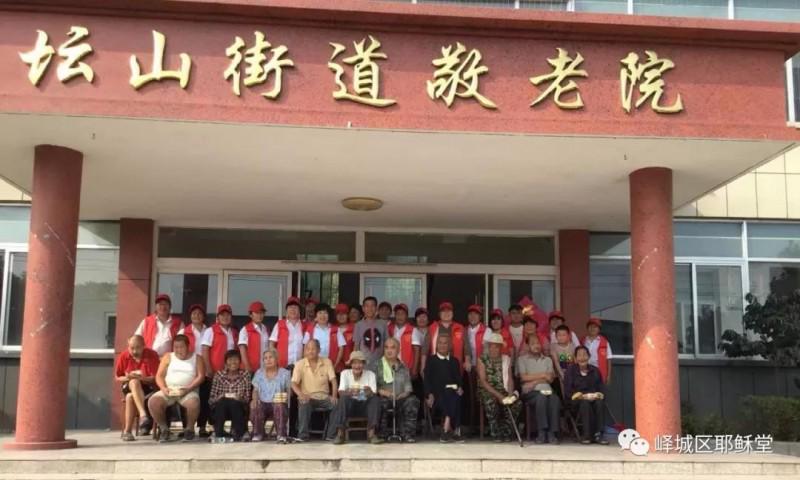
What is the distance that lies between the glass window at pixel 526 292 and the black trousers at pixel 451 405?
301 cm

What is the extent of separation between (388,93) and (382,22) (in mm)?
609

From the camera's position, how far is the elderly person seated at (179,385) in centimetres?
841

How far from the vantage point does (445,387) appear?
28.2ft

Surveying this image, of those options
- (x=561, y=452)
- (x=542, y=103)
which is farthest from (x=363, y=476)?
(x=542, y=103)

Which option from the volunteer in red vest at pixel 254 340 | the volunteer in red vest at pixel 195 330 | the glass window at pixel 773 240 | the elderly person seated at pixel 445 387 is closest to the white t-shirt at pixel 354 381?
the elderly person seated at pixel 445 387

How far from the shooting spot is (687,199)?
9.55 meters

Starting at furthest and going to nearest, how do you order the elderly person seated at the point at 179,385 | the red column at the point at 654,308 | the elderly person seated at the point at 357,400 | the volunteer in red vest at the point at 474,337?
the volunteer in red vest at the point at 474,337 < the elderly person seated at the point at 179,385 < the elderly person seated at the point at 357,400 < the red column at the point at 654,308

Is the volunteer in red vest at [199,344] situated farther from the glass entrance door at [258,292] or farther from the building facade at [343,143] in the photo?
the glass entrance door at [258,292]

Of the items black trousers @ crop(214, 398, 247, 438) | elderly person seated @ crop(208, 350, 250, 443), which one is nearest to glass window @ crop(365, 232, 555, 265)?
elderly person seated @ crop(208, 350, 250, 443)

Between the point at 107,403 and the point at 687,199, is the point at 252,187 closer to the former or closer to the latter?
the point at 107,403

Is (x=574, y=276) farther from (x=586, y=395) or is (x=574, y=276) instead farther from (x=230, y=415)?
(x=230, y=415)

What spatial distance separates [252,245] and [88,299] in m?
2.31

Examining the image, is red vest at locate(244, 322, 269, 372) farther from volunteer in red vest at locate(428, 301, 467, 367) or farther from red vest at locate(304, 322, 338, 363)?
volunteer in red vest at locate(428, 301, 467, 367)

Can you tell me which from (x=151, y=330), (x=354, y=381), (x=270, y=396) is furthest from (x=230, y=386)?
(x=151, y=330)
